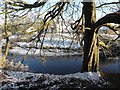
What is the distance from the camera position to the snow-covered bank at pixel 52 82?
26.7 ft

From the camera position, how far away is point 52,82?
849 centimetres

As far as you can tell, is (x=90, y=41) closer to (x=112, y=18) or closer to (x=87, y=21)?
(x=87, y=21)

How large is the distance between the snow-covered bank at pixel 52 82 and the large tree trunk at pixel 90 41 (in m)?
0.63

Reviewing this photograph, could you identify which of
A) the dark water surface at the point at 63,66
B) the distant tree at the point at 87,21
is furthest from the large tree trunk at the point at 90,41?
the dark water surface at the point at 63,66

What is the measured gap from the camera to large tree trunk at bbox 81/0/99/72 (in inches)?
400

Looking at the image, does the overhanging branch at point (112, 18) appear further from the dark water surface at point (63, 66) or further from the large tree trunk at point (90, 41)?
the dark water surface at point (63, 66)

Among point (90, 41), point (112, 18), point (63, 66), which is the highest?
point (112, 18)

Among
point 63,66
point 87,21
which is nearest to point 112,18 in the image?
point 87,21

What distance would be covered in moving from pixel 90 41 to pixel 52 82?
8.38 ft

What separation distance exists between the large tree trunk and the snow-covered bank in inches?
24.7

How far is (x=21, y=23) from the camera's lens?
1048 cm

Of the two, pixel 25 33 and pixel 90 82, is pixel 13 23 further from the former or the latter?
pixel 90 82

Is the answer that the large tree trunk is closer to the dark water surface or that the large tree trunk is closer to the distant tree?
the distant tree

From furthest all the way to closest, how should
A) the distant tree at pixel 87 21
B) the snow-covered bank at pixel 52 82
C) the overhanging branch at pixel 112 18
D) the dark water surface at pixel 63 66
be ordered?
the dark water surface at pixel 63 66 < the distant tree at pixel 87 21 < the snow-covered bank at pixel 52 82 < the overhanging branch at pixel 112 18
